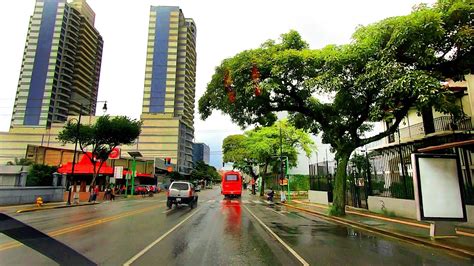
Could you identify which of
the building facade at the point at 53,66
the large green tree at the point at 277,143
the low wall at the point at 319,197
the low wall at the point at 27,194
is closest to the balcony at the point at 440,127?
the low wall at the point at 319,197

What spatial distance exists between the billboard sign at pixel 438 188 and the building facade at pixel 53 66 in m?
122

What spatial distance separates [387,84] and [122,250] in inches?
441

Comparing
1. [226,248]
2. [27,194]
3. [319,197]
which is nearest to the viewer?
[226,248]

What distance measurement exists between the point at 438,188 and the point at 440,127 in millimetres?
16187

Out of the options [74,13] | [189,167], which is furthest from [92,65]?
[189,167]

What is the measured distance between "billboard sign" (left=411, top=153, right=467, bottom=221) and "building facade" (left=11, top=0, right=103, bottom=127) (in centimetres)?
12155

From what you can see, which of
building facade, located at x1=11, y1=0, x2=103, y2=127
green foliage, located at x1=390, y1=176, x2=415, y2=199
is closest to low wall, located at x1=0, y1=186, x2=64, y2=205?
green foliage, located at x1=390, y1=176, x2=415, y2=199

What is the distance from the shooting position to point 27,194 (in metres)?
28.5

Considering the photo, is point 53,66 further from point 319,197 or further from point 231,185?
point 319,197

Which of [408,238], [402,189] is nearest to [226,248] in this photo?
[408,238]

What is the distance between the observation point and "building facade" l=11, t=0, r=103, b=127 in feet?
406

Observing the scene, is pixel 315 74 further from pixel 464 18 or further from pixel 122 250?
pixel 122 250

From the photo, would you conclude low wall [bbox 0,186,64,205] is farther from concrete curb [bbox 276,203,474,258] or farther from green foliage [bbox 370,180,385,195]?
green foliage [bbox 370,180,385,195]

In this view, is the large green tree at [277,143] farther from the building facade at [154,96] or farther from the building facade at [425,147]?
the building facade at [154,96]
